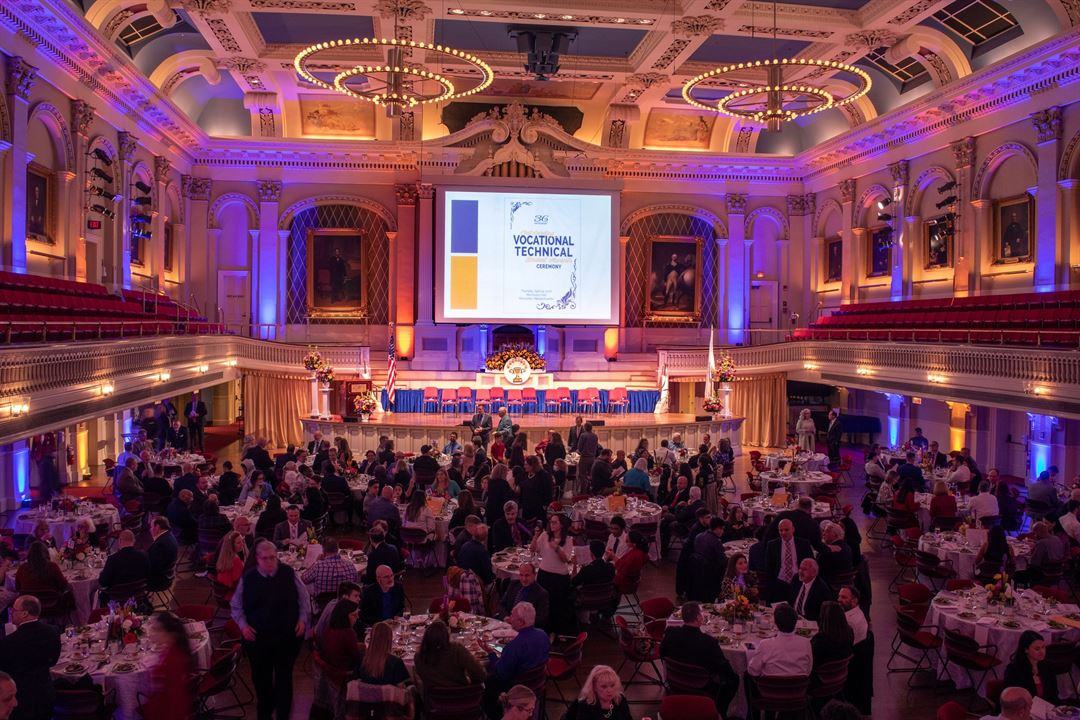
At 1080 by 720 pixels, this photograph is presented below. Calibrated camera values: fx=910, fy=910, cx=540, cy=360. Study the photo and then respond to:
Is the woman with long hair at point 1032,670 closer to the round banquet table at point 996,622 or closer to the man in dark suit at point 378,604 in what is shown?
the round banquet table at point 996,622

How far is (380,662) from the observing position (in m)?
5.96

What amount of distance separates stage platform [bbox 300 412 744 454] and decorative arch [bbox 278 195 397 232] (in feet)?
25.9

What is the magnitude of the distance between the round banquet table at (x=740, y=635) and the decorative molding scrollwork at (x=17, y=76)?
47.9 feet

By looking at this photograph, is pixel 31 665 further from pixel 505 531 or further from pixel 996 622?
pixel 996 622

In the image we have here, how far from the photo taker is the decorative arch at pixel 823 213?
27.2 meters

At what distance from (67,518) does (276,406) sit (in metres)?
12.0

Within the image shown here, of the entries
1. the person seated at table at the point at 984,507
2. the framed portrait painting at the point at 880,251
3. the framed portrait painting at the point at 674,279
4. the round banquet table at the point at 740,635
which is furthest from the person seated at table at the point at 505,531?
the framed portrait painting at the point at 674,279

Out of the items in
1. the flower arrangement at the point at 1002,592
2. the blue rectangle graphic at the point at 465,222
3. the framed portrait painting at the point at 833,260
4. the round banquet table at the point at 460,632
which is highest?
the blue rectangle graphic at the point at 465,222

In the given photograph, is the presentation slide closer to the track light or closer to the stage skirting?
the stage skirting

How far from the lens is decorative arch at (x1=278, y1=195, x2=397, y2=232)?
27.1 meters

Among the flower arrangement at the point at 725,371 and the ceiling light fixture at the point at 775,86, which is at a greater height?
the ceiling light fixture at the point at 775,86

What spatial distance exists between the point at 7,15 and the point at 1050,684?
17.3 meters

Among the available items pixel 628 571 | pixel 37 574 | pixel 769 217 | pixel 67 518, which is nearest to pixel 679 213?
pixel 769 217

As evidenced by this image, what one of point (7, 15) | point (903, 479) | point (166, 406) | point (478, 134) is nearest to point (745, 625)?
point (903, 479)
